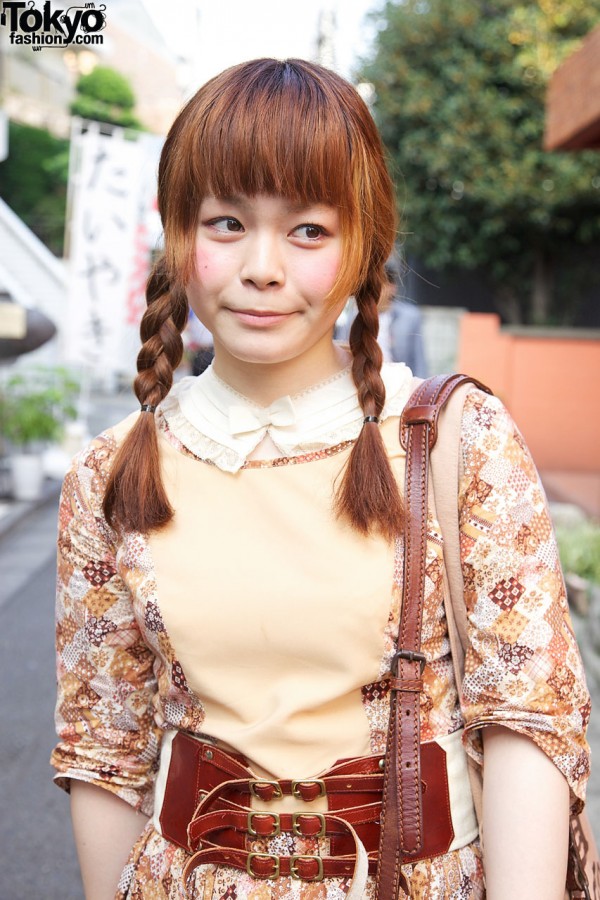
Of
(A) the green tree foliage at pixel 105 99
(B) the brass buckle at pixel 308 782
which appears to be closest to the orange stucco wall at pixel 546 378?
(B) the brass buckle at pixel 308 782

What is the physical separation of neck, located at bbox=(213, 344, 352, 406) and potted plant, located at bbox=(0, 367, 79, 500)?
7405 mm

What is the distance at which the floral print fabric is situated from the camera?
115cm

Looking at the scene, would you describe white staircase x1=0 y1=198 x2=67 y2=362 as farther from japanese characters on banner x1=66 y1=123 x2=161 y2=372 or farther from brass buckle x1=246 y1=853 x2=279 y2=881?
brass buckle x1=246 y1=853 x2=279 y2=881

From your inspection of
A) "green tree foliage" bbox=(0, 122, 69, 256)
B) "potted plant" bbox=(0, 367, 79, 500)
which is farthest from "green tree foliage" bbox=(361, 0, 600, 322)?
"green tree foliage" bbox=(0, 122, 69, 256)

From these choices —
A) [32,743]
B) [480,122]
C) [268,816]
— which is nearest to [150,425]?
[268,816]

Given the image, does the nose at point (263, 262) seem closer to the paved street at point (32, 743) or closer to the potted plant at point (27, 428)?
the paved street at point (32, 743)

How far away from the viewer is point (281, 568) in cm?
121

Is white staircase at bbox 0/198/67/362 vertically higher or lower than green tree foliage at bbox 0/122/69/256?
lower

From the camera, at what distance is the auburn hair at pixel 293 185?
116cm

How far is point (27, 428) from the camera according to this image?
8.48m

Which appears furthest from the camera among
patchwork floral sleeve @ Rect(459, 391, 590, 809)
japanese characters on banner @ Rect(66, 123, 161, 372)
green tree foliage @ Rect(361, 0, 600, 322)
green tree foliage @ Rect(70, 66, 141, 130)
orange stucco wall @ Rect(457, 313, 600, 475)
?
green tree foliage @ Rect(70, 66, 141, 130)

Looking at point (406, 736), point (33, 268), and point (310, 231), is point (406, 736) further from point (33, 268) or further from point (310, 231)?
point (33, 268)

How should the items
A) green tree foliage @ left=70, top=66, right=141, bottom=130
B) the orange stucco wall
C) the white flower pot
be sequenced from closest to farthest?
the white flower pot
the orange stucco wall
green tree foliage @ left=70, top=66, right=141, bottom=130

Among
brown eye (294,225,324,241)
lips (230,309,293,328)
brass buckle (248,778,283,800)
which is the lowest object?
brass buckle (248,778,283,800)
